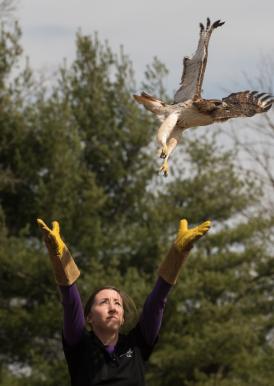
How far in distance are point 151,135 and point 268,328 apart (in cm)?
380

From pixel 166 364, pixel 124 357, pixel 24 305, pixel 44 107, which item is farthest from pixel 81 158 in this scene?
pixel 124 357

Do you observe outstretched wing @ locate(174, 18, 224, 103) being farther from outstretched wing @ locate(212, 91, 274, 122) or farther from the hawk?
outstretched wing @ locate(212, 91, 274, 122)

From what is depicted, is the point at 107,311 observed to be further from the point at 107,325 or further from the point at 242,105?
the point at 242,105

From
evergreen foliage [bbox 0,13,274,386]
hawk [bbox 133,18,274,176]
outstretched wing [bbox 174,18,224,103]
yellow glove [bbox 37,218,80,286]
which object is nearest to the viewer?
yellow glove [bbox 37,218,80,286]

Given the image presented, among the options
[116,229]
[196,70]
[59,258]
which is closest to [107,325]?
[59,258]

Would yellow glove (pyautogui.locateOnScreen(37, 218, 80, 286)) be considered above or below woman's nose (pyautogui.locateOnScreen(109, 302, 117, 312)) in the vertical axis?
above

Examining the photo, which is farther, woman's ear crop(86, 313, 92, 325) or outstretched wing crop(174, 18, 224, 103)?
outstretched wing crop(174, 18, 224, 103)

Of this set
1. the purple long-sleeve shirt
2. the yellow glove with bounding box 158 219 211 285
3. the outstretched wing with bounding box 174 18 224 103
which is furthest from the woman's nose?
the outstretched wing with bounding box 174 18 224 103

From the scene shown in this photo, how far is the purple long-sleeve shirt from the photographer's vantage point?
425 cm

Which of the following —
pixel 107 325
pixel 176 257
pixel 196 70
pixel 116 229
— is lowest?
pixel 107 325

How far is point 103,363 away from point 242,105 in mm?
1828

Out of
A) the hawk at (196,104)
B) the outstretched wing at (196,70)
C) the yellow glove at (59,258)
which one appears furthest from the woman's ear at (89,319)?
the outstretched wing at (196,70)

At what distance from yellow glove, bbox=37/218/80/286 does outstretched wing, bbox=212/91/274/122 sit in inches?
59.3

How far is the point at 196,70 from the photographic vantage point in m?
5.58
